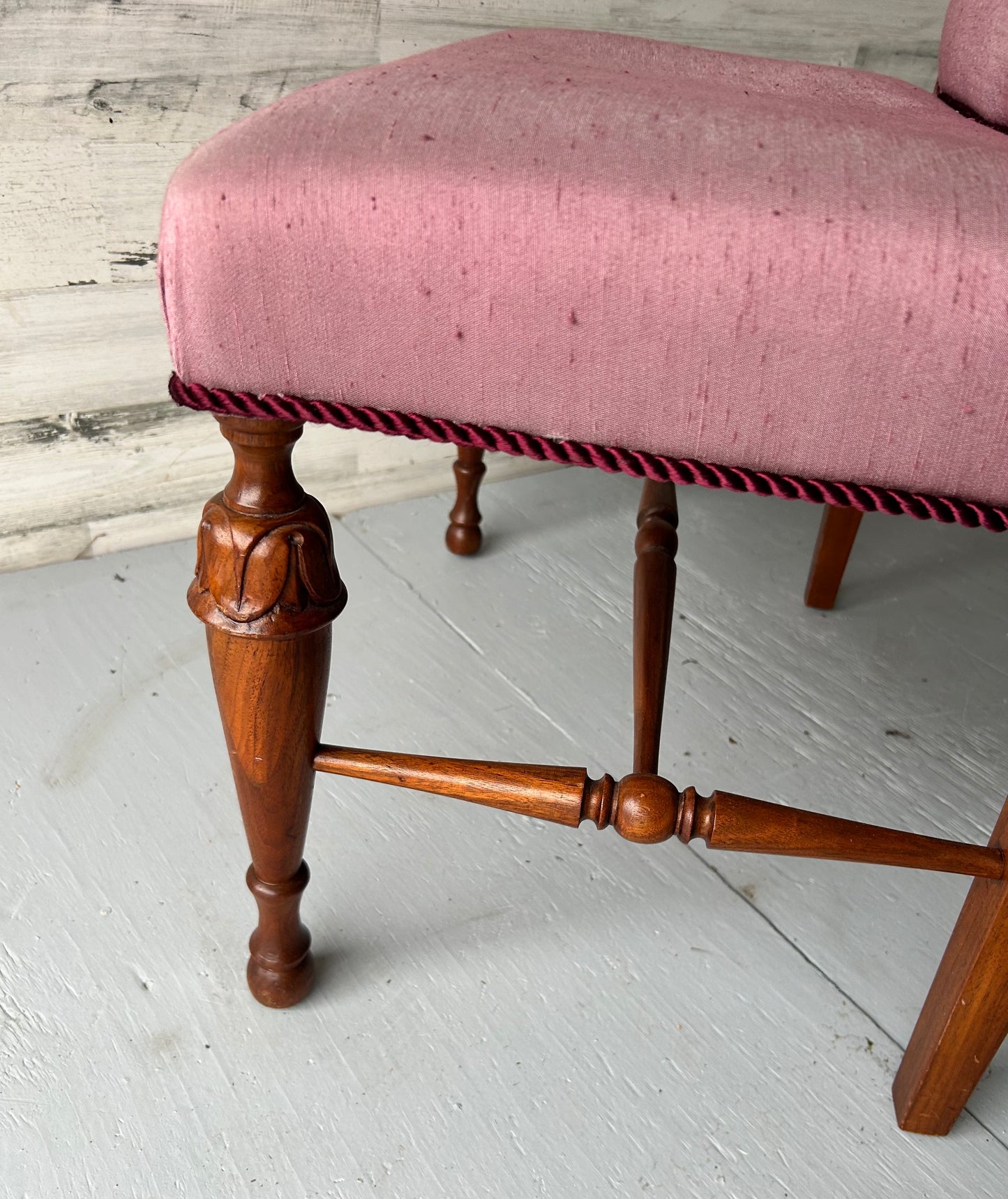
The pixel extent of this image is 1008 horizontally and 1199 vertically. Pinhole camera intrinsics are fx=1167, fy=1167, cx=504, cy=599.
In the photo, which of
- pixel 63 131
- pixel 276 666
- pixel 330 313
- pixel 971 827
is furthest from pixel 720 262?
pixel 63 131

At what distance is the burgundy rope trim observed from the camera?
1.37 ft

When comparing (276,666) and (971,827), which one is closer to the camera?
(276,666)

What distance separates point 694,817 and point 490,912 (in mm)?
225

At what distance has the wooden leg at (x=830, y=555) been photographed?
0.95m

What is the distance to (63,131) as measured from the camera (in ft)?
2.85

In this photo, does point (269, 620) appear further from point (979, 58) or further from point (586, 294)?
point (979, 58)

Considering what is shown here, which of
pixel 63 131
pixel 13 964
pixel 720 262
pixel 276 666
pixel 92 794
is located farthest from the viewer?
pixel 63 131

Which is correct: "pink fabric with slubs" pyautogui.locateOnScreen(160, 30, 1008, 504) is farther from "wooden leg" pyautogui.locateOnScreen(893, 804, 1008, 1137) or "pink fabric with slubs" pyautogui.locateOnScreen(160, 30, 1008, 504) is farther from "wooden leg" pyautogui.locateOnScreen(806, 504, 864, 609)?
"wooden leg" pyautogui.locateOnScreen(806, 504, 864, 609)

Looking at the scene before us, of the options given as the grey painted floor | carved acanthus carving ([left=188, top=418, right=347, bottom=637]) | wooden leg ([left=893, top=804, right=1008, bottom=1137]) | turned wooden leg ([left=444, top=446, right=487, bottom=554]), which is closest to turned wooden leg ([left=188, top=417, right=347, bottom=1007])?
carved acanthus carving ([left=188, top=418, right=347, bottom=637])

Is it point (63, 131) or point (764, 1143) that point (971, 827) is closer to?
point (764, 1143)

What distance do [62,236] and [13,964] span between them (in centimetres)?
55

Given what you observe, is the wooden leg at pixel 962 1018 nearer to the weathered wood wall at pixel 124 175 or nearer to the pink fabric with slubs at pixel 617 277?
the pink fabric with slubs at pixel 617 277

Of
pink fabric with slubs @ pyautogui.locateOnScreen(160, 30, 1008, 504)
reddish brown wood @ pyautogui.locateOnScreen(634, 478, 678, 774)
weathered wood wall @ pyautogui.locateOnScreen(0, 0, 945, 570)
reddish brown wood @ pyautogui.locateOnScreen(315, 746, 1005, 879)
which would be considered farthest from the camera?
weathered wood wall @ pyautogui.locateOnScreen(0, 0, 945, 570)

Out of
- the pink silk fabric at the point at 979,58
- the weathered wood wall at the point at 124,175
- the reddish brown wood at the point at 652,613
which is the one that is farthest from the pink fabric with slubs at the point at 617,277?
the weathered wood wall at the point at 124,175
